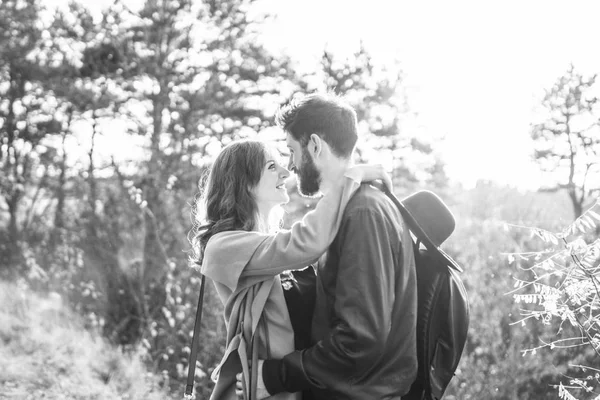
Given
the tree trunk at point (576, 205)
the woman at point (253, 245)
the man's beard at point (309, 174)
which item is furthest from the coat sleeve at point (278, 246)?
the tree trunk at point (576, 205)

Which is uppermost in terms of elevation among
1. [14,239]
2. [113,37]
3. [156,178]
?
[113,37]

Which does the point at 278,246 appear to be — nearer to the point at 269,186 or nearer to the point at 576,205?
the point at 269,186

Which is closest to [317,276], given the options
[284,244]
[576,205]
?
[284,244]

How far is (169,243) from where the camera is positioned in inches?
385

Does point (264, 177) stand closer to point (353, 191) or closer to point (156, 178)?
point (353, 191)

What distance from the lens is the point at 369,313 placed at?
6.95ft

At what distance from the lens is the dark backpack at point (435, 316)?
2283 mm

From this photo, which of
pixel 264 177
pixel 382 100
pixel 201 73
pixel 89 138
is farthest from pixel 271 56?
pixel 264 177

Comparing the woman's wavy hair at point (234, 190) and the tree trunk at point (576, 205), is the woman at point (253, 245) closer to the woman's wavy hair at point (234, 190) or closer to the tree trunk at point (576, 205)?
the woman's wavy hair at point (234, 190)

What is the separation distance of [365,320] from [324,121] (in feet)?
2.57

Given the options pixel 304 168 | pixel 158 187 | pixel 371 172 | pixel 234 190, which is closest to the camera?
pixel 371 172

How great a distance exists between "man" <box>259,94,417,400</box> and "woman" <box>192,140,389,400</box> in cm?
7

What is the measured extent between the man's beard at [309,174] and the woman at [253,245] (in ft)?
0.52

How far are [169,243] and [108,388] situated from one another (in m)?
3.10
